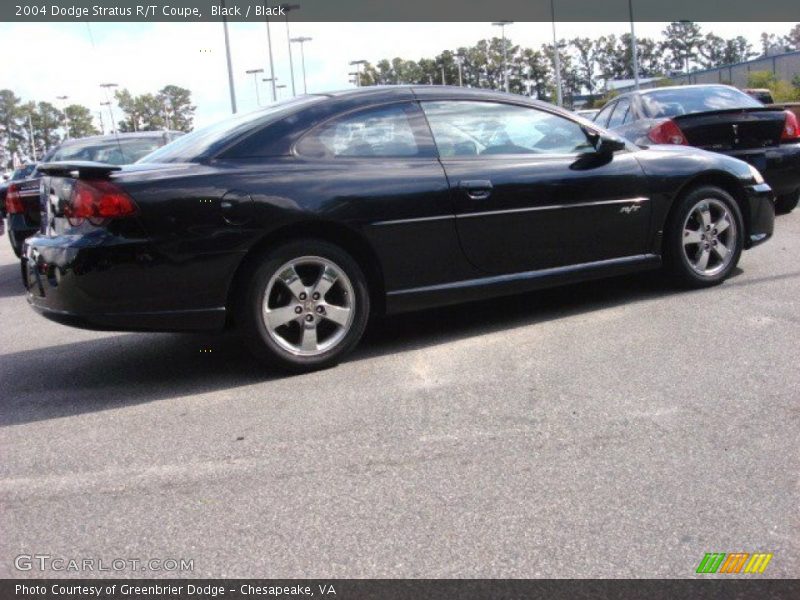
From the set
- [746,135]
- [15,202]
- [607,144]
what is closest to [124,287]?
[607,144]

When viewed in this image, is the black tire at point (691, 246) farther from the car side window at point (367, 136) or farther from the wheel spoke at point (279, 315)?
the wheel spoke at point (279, 315)

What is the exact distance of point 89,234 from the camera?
444 centimetres

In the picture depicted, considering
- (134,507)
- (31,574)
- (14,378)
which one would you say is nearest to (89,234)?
(14,378)

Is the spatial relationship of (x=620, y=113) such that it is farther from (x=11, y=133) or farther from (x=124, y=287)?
(x=11, y=133)

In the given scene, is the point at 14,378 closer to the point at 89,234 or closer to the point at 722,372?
the point at 89,234

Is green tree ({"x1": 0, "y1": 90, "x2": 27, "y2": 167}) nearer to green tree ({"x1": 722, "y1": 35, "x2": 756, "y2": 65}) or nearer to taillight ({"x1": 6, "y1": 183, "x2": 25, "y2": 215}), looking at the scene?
green tree ({"x1": 722, "y1": 35, "x2": 756, "y2": 65})

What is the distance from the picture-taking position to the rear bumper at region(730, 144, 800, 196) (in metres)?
8.62

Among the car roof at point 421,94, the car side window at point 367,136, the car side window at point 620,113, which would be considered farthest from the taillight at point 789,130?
the car side window at point 367,136

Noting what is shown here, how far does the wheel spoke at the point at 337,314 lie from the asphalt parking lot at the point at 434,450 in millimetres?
272

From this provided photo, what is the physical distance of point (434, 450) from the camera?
3588 millimetres

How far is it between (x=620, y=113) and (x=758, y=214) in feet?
14.7

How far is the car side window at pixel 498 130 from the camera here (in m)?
5.33

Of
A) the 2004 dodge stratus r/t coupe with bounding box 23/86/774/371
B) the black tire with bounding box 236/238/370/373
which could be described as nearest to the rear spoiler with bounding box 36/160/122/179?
the 2004 dodge stratus r/t coupe with bounding box 23/86/774/371
